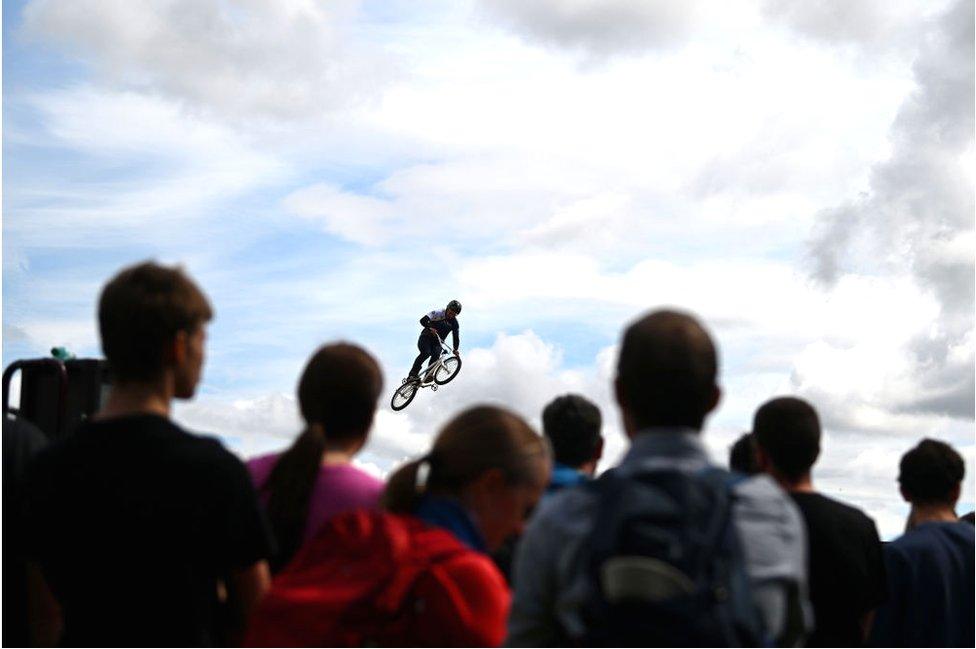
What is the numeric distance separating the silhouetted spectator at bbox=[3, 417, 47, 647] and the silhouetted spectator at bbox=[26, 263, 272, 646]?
1.43 feet

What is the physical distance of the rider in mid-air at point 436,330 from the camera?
64.0ft

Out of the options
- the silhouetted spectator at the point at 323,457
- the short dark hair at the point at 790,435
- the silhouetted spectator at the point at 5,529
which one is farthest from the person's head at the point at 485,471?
the short dark hair at the point at 790,435

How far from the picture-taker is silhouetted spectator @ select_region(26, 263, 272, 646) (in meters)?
2.79

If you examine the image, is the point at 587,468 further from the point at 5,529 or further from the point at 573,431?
the point at 5,529

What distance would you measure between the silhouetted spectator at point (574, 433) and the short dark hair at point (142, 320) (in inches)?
68.1

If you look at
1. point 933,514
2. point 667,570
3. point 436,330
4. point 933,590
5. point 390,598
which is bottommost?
point 933,590

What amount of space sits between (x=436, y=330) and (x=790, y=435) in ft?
50.7

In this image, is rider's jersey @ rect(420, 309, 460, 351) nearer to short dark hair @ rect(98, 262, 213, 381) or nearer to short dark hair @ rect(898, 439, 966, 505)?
short dark hair @ rect(898, 439, 966, 505)

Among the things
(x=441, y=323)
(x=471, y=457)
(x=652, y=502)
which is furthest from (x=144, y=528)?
(x=441, y=323)

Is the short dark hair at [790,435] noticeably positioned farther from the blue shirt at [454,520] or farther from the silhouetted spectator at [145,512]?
the silhouetted spectator at [145,512]

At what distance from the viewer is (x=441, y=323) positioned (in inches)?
771

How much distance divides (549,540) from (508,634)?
0.27 meters

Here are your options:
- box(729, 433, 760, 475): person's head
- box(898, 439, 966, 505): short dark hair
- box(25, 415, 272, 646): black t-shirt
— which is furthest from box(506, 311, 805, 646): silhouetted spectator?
box(898, 439, 966, 505): short dark hair

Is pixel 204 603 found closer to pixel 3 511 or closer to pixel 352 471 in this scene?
pixel 352 471
